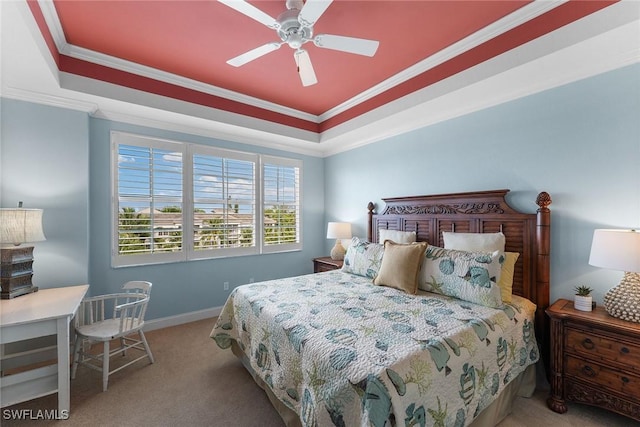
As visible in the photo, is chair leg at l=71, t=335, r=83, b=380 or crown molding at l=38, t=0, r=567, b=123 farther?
chair leg at l=71, t=335, r=83, b=380

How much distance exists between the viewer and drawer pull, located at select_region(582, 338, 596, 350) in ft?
5.91

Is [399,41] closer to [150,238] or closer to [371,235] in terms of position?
[371,235]

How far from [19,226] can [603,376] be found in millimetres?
4286

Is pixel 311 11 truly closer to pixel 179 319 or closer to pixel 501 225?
pixel 501 225

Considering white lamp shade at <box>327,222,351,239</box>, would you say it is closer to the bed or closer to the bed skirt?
the bed

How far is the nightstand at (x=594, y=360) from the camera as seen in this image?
1.66 meters

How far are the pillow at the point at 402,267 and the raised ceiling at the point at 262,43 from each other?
62.2 inches

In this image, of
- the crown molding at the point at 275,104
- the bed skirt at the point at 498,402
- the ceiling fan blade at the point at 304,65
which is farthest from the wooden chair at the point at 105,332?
the ceiling fan blade at the point at 304,65

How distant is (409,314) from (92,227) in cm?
331

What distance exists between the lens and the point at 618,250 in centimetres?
171

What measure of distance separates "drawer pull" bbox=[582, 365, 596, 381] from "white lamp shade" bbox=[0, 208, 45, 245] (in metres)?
4.17

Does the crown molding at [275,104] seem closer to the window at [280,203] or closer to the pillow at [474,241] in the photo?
the window at [280,203]

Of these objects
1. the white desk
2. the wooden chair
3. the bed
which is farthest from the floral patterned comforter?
the white desk

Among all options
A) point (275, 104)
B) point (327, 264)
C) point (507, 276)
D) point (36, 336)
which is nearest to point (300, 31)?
point (275, 104)
